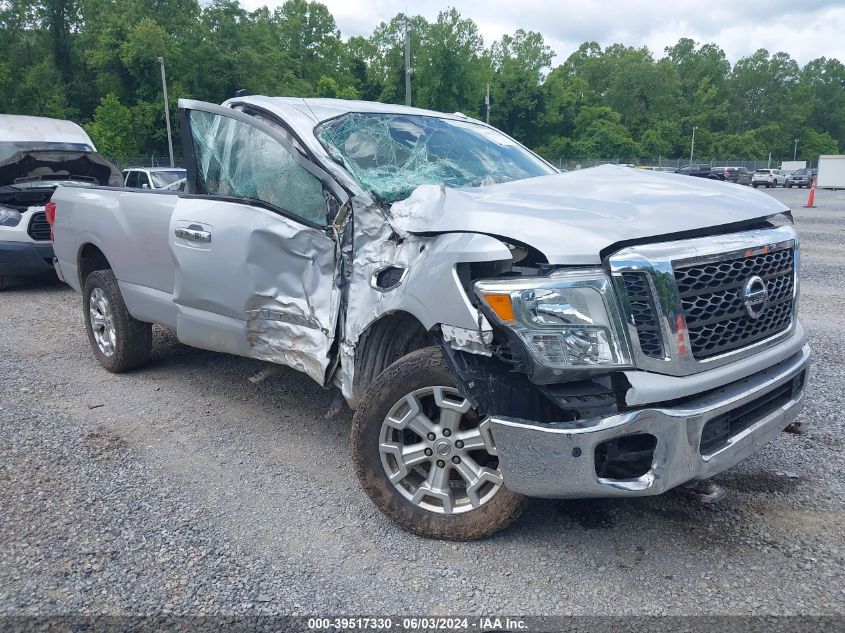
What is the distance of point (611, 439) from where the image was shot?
2473 millimetres

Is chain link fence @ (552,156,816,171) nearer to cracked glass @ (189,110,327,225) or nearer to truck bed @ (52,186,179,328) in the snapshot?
truck bed @ (52,186,179,328)

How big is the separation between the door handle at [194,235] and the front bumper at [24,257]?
18.6ft

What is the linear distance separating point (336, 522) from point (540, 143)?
231ft

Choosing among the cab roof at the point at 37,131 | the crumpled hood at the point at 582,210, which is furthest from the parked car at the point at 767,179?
the crumpled hood at the point at 582,210

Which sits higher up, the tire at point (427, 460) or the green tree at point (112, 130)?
the green tree at point (112, 130)

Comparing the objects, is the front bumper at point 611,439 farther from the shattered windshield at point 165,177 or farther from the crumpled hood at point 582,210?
the shattered windshield at point 165,177

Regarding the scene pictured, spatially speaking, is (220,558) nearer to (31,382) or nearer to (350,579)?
(350,579)

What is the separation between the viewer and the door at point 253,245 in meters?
3.56

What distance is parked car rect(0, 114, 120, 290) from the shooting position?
888 centimetres

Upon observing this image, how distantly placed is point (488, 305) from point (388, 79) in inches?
Answer: 2537

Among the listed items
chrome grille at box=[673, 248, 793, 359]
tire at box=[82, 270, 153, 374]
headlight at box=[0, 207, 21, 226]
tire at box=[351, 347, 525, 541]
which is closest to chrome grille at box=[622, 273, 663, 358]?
chrome grille at box=[673, 248, 793, 359]

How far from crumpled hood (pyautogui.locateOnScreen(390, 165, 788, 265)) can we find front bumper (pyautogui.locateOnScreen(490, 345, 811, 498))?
619 mm

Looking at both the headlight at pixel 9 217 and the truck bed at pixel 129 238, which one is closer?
the truck bed at pixel 129 238

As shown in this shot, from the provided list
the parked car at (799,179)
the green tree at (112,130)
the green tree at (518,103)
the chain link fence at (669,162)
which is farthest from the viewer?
the green tree at (518,103)
